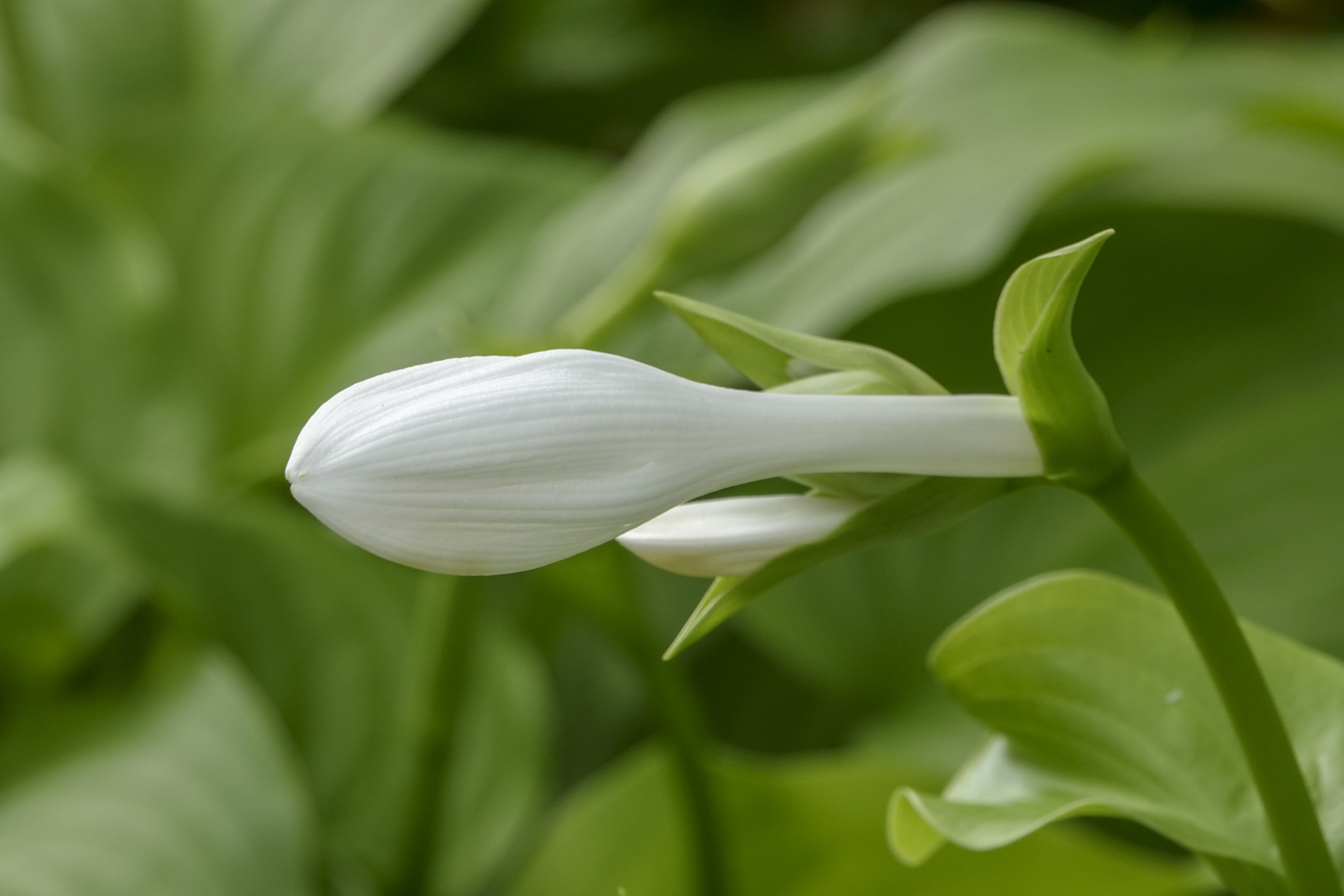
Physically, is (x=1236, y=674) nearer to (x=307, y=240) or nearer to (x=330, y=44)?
(x=307, y=240)

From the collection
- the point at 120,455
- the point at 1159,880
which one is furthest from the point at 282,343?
the point at 1159,880

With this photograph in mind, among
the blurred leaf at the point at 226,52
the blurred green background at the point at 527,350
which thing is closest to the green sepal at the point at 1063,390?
the blurred green background at the point at 527,350

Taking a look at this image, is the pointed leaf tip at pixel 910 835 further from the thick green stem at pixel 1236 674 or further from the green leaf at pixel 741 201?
the green leaf at pixel 741 201

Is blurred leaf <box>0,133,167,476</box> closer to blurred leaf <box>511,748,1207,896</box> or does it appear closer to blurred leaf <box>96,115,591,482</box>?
blurred leaf <box>96,115,591,482</box>

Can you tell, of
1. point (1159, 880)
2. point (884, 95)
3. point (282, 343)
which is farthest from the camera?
point (282, 343)

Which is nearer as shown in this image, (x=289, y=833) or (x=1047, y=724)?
(x=1047, y=724)

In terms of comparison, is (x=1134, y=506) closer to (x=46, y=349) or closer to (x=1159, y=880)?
(x=1159, y=880)
